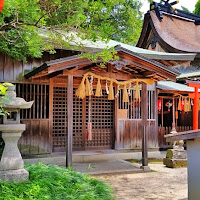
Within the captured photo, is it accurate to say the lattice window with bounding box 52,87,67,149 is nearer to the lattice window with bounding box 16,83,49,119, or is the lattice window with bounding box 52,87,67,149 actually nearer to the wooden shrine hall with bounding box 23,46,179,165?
the wooden shrine hall with bounding box 23,46,179,165

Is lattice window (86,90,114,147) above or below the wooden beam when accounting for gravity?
below

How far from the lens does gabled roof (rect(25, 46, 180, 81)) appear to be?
7188mm

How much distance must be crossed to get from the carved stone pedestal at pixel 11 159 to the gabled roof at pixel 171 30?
39.9ft

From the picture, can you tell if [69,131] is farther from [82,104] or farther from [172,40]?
[172,40]

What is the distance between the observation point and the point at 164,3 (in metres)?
20.2

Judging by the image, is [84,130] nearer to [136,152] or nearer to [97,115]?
[97,115]

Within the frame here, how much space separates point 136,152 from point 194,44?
366 inches

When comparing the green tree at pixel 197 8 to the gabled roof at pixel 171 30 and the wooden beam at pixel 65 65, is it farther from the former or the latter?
the wooden beam at pixel 65 65

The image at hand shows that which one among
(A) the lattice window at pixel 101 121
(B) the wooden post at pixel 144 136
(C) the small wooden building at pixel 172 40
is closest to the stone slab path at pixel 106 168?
(B) the wooden post at pixel 144 136

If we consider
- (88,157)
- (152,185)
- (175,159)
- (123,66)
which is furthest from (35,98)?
(175,159)

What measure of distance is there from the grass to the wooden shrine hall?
2.06 m

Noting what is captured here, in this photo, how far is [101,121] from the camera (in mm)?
11062

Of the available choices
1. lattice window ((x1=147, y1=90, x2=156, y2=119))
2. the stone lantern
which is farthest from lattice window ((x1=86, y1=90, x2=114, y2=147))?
the stone lantern

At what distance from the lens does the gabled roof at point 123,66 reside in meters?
7.19
